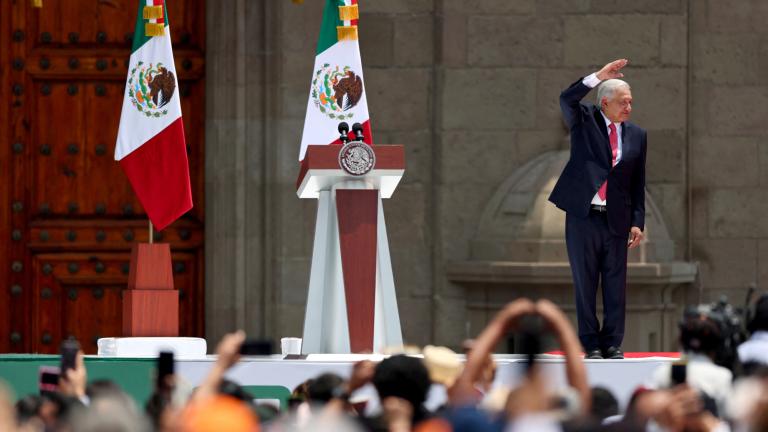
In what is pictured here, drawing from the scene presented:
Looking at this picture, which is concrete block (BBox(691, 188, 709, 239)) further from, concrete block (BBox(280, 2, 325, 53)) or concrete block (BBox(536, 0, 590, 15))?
concrete block (BBox(280, 2, 325, 53))

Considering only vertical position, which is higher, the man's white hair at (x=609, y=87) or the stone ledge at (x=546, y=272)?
the man's white hair at (x=609, y=87)

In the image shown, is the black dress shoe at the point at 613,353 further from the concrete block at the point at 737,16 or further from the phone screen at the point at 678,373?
the concrete block at the point at 737,16

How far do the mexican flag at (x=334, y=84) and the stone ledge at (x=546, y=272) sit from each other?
5.49 feet

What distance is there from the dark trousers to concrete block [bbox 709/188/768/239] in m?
3.88

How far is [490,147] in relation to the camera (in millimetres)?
14453

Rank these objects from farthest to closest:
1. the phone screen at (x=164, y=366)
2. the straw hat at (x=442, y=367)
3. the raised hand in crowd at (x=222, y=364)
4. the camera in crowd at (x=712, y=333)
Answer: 1. the straw hat at (x=442, y=367)
2. the camera in crowd at (x=712, y=333)
3. the phone screen at (x=164, y=366)
4. the raised hand in crowd at (x=222, y=364)

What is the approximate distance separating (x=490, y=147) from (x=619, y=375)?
15.3 ft

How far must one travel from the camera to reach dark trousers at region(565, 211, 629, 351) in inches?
425

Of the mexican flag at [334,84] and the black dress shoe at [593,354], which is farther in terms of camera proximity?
the mexican flag at [334,84]

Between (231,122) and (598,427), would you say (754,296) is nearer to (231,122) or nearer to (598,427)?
(231,122)

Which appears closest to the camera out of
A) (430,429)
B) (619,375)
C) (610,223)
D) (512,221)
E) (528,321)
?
(430,429)

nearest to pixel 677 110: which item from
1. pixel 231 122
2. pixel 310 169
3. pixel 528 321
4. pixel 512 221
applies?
pixel 512 221

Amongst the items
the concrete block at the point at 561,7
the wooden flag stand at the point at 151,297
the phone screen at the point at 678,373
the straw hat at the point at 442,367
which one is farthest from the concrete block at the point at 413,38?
the phone screen at the point at 678,373

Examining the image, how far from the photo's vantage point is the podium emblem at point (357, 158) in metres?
11.0
